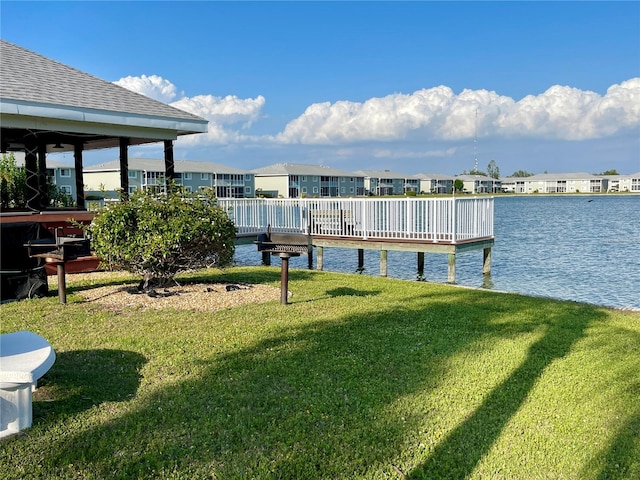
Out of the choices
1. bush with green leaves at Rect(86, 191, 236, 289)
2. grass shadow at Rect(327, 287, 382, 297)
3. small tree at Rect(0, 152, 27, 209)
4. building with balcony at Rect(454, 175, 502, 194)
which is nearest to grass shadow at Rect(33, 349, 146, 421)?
bush with green leaves at Rect(86, 191, 236, 289)

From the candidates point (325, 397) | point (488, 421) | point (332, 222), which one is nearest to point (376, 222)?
point (332, 222)

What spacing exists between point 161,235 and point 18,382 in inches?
176

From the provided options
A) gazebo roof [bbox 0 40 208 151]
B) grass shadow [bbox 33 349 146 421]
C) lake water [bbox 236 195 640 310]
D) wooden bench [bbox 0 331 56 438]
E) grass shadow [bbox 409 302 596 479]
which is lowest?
lake water [bbox 236 195 640 310]

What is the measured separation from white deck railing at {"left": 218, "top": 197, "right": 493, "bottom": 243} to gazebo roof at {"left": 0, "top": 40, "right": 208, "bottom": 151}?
8.01 feet

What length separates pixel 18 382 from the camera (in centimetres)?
341

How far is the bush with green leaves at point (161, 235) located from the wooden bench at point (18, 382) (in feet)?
12.8

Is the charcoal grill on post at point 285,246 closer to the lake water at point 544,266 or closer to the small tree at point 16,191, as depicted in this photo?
the lake water at point 544,266

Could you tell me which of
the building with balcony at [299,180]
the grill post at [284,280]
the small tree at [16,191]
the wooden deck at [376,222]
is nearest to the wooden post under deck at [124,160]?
the wooden deck at [376,222]

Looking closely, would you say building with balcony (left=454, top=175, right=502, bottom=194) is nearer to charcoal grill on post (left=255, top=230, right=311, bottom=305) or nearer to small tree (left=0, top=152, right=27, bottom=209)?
small tree (left=0, top=152, right=27, bottom=209)

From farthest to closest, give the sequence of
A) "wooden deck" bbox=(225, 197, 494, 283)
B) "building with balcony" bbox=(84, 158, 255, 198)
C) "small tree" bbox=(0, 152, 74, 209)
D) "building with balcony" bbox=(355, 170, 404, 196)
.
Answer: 1. "building with balcony" bbox=(355, 170, 404, 196)
2. "building with balcony" bbox=(84, 158, 255, 198)
3. "small tree" bbox=(0, 152, 74, 209)
4. "wooden deck" bbox=(225, 197, 494, 283)

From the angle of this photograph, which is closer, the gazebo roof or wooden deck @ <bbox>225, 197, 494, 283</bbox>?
the gazebo roof

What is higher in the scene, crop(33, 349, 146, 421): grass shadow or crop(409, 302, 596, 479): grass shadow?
crop(33, 349, 146, 421): grass shadow

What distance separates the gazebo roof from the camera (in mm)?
10117

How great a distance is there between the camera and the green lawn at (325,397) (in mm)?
3377
